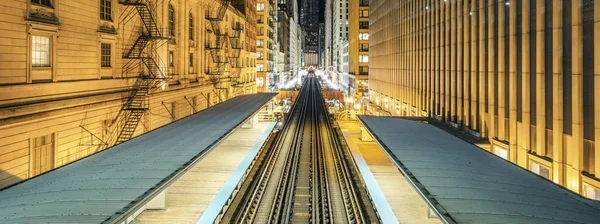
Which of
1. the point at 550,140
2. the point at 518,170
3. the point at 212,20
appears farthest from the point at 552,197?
the point at 212,20

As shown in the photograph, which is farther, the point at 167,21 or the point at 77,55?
the point at 167,21

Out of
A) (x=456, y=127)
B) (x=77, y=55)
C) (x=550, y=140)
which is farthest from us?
(x=456, y=127)

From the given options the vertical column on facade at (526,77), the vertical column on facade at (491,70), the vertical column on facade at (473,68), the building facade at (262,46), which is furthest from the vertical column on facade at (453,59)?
the building facade at (262,46)

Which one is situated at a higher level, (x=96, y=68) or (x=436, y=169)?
(x=96, y=68)

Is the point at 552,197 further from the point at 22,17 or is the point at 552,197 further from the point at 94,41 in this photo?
the point at 94,41

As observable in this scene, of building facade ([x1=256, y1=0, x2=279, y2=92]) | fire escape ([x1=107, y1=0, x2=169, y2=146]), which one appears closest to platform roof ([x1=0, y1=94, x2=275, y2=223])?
fire escape ([x1=107, y1=0, x2=169, y2=146])

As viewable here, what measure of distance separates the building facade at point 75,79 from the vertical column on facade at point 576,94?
23810 millimetres

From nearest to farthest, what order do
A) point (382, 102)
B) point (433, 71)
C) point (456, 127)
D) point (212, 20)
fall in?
point (456, 127), point (433, 71), point (212, 20), point (382, 102)

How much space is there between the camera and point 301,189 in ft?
88.0

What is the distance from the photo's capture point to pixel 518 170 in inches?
606

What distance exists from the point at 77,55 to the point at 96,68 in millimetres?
1943

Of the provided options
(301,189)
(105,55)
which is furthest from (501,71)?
(105,55)

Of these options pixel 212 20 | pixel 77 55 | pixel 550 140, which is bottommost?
pixel 550 140

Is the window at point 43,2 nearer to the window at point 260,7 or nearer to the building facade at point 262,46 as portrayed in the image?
the building facade at point 262,46
